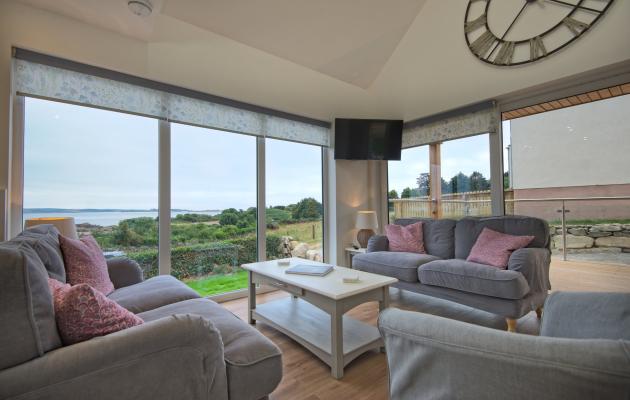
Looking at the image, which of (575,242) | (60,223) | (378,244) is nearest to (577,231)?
(575,242)

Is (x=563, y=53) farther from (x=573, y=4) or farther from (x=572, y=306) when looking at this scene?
(x=572, y=306)

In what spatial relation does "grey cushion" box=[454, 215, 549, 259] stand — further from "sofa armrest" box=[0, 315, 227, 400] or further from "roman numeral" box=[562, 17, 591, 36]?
"sofa armrest" box=[0, 315, 227, 400]

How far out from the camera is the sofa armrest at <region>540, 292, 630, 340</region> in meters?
0.89

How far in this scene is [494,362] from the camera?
23.2 inches

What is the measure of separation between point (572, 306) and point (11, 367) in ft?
5.96

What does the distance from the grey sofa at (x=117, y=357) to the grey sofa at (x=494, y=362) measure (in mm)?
709

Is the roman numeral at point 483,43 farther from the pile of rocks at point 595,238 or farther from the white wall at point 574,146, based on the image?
the pile of rocks at point 595,238

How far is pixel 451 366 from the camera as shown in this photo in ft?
2.11

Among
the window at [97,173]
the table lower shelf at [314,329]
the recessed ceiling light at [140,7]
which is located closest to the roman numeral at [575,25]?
the table lower shelf at [314,329]

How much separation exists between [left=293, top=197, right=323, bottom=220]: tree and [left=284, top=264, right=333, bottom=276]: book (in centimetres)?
169

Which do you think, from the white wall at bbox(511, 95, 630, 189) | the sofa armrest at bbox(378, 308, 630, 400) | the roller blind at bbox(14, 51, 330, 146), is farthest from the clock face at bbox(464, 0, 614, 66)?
the sofa armrest at bbox(378, 308, 630, 400)

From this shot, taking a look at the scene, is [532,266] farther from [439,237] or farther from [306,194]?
[306,194]

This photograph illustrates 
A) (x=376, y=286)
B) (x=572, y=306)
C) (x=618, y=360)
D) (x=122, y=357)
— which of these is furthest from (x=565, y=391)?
(x=376, y=286)

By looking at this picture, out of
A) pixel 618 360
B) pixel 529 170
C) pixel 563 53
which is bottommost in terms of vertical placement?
pixel 618 360
